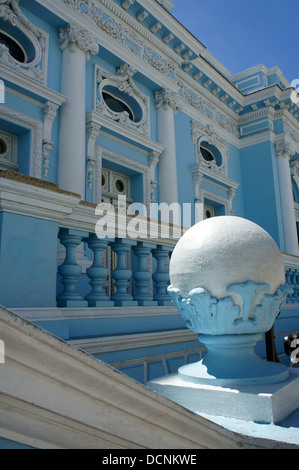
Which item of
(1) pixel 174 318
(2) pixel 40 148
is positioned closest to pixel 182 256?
(1) pixel 174 318

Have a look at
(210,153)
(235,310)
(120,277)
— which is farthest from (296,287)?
(210,153)

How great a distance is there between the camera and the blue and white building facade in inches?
103

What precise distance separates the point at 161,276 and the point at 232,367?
1.87 metres

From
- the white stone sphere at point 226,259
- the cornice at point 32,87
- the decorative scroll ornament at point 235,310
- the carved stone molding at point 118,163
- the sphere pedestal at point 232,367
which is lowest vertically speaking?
the sphere pedestal at point 232,367

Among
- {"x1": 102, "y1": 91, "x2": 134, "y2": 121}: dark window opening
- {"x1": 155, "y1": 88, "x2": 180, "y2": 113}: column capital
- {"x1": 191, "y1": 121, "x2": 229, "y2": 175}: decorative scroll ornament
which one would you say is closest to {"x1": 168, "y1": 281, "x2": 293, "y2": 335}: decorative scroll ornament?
{"x1": 102, "y1": 91, "x2": 134, "y2": 121}: dark window opening

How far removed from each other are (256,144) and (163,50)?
503cm

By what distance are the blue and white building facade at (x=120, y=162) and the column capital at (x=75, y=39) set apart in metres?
0.03

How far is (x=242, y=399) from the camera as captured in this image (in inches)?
69.3

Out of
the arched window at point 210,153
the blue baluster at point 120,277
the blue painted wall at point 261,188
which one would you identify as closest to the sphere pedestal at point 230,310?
the blue baluster at point 120,277

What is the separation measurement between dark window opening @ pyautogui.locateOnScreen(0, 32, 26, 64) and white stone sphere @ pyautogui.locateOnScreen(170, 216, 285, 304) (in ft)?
20.5

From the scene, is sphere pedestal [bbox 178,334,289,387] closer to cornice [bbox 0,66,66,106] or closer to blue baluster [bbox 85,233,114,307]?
blue baluster [bbox 85,233,114,307]

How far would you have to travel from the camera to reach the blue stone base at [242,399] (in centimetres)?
171

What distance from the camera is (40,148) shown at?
636cm

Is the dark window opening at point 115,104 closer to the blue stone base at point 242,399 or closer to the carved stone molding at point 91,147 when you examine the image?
the carved stone molding at point 91,147
